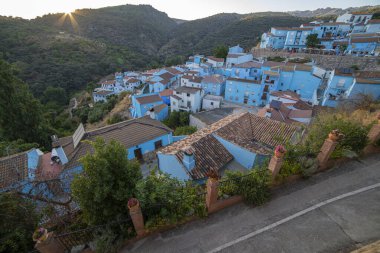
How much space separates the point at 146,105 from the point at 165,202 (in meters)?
27.5

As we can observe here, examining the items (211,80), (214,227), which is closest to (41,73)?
(211,80)

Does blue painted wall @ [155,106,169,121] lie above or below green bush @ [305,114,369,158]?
below

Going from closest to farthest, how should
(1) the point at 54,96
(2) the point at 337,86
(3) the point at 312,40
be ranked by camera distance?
1. (2) the point at 337,86
2. (3) the point at 312,40
3. (1) the point at 54,96

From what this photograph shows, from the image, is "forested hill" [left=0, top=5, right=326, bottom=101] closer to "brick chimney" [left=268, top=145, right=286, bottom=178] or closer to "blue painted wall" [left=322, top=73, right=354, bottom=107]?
"blue painted wall" [left=322, top=73, right=354, bottom=107]

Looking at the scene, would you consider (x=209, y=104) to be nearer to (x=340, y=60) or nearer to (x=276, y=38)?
(x=340, y=60)

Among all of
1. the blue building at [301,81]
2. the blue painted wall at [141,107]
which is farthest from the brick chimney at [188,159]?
the blue building at [301,81]

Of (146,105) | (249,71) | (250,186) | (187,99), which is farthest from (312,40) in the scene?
(250,186)

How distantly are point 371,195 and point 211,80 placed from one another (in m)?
32.9

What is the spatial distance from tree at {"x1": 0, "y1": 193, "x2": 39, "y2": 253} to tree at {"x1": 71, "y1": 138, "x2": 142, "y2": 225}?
6.19 ft

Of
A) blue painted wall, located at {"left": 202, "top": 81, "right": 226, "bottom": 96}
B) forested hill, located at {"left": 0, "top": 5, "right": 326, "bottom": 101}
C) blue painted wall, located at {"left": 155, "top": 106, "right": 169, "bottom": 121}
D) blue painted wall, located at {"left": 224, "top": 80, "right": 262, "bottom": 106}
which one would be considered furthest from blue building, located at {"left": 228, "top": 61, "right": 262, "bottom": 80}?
forested hill, located at {"left": 0, "top": 5, "right": 326, "bottom": 101}

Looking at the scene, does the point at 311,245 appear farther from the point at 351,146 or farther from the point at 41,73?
the point at 41,73

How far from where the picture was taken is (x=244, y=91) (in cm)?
3356

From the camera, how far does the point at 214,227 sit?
5695 mm

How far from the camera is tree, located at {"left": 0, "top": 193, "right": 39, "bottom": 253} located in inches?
194
